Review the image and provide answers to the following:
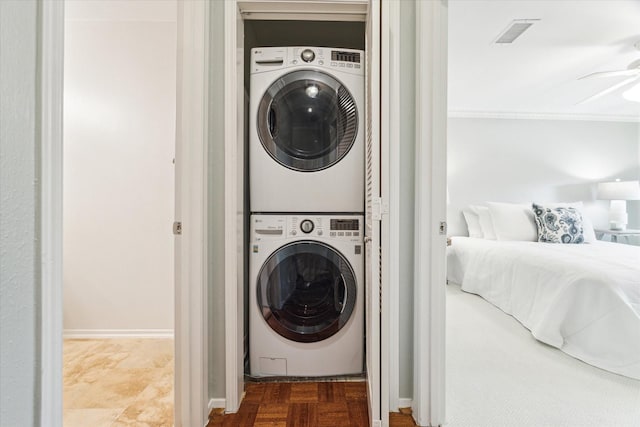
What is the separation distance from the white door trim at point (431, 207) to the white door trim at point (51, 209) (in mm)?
1191

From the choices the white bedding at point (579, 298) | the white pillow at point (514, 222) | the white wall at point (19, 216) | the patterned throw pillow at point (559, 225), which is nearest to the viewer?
the white wall at point (19, 216)

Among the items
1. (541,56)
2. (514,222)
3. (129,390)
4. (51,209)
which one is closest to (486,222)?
(514,222)

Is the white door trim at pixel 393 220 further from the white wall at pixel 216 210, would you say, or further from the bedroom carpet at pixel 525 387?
the white wall at pixel 216 210

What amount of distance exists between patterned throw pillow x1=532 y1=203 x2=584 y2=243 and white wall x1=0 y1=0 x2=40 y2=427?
412 centimetres

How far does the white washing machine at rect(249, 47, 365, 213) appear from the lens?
1.66 metres

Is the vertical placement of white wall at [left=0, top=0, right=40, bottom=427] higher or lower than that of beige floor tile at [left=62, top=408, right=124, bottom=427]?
higher

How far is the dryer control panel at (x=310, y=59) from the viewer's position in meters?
1.65

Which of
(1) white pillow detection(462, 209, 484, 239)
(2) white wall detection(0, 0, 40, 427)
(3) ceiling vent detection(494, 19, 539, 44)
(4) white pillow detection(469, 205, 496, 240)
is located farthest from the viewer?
(1) white pillow detection(462, 209, 484, 239)

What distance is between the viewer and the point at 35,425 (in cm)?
57

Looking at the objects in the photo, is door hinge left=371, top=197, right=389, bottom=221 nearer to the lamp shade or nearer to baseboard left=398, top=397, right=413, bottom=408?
baseboard left=398, top=397, right=413, bottom=408

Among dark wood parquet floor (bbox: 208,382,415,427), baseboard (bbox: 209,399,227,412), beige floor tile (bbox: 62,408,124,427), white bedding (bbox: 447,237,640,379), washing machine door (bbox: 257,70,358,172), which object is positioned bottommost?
beige floor tile (bbox: 62,408,124,427)

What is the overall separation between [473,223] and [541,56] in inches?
80.3

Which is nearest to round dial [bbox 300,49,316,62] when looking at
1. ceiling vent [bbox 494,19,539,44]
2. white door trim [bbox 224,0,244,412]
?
white door trim [bbox 224,0,244,412]

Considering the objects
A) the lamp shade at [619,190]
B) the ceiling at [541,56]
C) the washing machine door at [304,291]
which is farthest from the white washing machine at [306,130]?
the lamp shade at [619,190]
